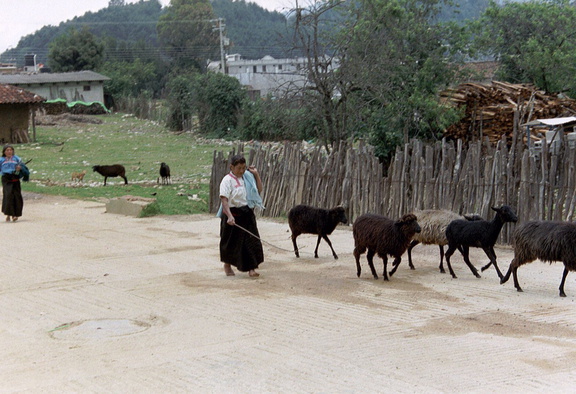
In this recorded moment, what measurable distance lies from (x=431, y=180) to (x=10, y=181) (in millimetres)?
8972

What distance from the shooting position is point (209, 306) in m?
8.76

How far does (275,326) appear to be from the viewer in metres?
7.74

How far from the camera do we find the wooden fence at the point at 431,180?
1171 cm

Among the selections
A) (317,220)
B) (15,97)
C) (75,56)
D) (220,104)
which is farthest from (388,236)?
(75,56)

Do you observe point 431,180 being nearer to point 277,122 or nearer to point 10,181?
point 10,181

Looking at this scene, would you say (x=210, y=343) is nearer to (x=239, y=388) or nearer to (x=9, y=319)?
(x=239, y=388)

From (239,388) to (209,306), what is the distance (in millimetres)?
2944

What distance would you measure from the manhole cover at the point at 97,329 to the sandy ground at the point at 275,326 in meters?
0.02

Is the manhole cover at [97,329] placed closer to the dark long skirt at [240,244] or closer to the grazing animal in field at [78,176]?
the dark long skirt at [240,244]

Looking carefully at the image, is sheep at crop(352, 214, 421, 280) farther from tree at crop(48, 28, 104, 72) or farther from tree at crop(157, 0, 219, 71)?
tree at crop(157, 0, 219, 71)

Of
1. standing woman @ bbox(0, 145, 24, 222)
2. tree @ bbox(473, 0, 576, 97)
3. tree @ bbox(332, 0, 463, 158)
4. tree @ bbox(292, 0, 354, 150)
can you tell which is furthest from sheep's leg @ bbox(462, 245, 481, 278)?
tree @ bbox(473, 0, 576, 97)

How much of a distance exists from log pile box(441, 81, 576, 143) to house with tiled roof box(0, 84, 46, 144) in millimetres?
24412

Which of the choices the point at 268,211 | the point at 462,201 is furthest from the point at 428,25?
the point at 462,201

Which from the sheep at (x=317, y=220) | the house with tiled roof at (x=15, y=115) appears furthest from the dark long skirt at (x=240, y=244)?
the house with tiled roof at (x=15, y=115)
